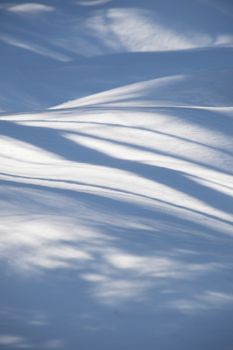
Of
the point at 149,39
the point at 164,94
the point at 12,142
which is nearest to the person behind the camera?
the point at 12,142

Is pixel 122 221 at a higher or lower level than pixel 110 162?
lower

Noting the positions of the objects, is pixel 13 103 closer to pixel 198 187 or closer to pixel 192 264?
pixel 198 187

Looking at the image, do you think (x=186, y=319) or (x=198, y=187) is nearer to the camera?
(x=186, y=319)

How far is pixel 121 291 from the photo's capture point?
9.00 ft

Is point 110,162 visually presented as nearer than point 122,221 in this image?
No

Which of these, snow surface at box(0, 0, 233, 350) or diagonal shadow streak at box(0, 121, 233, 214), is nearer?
snow surface at box(0, 0, 233, 350)

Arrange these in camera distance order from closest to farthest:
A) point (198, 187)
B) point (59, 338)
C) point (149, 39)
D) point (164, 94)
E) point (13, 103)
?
point (59, 338), point (198, 187), point (164, 94), point (13, 103), point (149, 39)

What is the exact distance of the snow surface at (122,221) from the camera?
2523 millimetres

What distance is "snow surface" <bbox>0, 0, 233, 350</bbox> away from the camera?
252cm

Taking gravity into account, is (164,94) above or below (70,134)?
above

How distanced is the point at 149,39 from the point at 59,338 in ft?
45.2

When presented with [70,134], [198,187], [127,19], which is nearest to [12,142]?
[70,134]

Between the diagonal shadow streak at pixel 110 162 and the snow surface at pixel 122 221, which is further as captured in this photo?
the diagonal shadow streak at pixel 110 162

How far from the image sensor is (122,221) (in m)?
3.54
